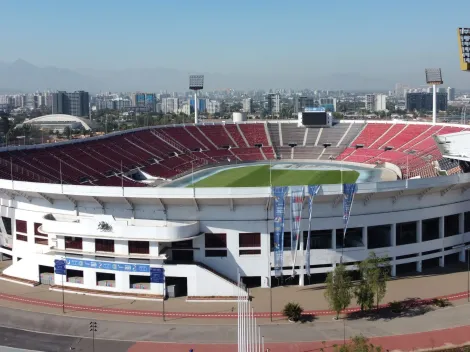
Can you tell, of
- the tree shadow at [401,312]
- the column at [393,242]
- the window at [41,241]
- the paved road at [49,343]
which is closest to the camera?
the paved road at [49,343]

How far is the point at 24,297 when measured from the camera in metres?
36.1

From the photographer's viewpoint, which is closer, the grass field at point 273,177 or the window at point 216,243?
the window at point 216,243

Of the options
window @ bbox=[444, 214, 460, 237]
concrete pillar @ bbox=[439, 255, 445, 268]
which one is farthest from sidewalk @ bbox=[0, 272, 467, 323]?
window @ bbox=[444, 214, 460, 237]

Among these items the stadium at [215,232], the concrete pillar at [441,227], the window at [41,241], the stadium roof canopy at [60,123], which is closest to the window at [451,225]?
the stadium at [215,232]

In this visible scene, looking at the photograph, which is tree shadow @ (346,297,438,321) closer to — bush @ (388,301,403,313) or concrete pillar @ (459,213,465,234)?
bush @ (388,301,403,313)

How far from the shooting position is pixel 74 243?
3772cm

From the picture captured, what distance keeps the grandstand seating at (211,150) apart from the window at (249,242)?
80.6ft

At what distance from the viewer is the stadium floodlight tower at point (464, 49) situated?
1769 inches

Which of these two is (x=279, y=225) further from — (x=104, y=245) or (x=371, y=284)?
(x=104, y=245)

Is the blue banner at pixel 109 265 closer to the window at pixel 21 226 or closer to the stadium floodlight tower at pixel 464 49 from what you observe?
the window at pixel 21 226

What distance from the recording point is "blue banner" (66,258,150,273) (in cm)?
3600

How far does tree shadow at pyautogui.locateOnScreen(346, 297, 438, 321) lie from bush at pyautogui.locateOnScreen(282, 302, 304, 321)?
2.91 m

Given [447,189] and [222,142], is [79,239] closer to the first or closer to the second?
[447,189]

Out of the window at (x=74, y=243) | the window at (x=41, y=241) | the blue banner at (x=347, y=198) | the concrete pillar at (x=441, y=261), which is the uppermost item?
the blue banner at (x=347, y=198)
